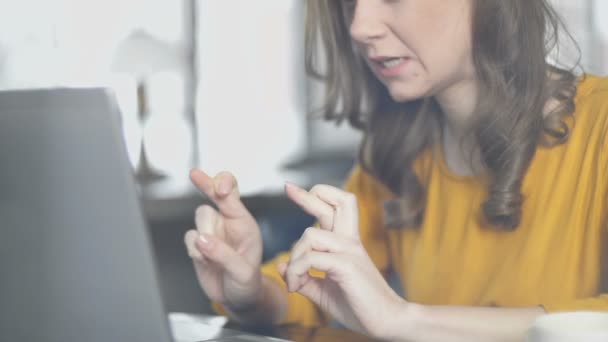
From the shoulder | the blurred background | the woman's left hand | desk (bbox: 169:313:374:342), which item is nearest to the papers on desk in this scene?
desk (bbox: 169:313:374:342)

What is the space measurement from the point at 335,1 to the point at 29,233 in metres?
0.73

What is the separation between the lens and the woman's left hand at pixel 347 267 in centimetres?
76

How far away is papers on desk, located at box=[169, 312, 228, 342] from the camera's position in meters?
0.85

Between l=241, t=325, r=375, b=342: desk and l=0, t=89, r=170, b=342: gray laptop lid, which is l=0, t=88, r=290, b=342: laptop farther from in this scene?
l=241, t=325, r=375, b=342: desk

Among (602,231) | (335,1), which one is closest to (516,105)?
(602,231)

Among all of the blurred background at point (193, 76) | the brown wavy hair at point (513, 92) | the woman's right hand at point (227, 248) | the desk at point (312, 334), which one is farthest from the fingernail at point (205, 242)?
the blurred background at point (193, 76)

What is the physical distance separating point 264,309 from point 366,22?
0.37m

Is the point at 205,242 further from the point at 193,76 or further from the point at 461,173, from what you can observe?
the point at 193,76

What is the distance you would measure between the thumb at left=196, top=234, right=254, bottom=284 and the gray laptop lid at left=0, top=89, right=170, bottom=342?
396 mm

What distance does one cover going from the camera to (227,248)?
0.93m

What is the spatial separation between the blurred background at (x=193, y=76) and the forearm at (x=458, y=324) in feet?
7.49

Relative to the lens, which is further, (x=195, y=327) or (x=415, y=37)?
(x=415, y=37)

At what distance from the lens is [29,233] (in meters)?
0.52

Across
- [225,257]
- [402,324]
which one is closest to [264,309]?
[225,257]
